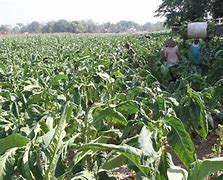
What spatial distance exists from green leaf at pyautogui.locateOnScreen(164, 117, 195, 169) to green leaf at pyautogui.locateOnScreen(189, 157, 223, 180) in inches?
34.9

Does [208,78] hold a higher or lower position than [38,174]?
lower

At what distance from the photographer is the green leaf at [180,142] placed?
2.61m

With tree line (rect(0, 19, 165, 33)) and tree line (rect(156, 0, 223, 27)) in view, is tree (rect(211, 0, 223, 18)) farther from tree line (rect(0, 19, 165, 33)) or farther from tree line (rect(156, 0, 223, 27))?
tree line (rect(0, 19, 165, 33))

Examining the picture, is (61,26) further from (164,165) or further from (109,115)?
(164,165)

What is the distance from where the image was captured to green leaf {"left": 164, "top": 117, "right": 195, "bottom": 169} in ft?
8.57

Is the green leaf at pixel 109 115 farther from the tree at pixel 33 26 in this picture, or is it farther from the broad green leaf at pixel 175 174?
the tree at pixel 33 26

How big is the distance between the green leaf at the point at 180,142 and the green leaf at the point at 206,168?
2.91ft

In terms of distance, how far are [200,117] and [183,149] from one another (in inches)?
66.7

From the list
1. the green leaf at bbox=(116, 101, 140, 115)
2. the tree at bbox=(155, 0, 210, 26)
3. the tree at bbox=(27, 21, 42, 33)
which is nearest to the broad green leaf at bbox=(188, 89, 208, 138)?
the green leaf at bbox=(116, 101, 140, 115)

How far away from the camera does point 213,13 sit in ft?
124

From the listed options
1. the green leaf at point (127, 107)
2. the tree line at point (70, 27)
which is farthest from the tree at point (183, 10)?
the tree line at point (70, 27)

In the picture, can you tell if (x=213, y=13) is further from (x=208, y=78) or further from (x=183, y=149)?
(x=183, y=149)

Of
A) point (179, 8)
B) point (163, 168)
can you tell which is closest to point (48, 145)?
point (163, 168)

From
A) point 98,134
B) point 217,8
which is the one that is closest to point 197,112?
point 98,134
